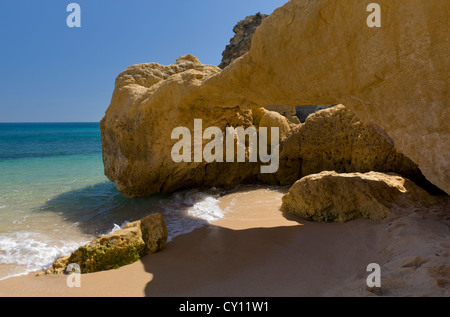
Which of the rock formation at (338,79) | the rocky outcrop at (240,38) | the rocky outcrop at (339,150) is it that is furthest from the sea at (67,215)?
the rocky outcrop at (240,38)

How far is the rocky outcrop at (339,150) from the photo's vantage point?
17.7ft

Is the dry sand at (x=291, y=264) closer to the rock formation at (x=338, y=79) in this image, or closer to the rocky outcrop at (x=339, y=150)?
the rock formation at (x=338, y=79)

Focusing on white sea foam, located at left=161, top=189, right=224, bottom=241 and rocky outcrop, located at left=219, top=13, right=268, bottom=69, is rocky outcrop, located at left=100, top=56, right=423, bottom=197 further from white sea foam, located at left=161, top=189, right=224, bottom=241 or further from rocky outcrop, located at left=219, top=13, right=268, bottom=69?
rocky outcrop, located at left=219, top=13, right=268, bottom=69

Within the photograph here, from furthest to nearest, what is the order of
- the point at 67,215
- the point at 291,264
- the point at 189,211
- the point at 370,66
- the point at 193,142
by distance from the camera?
the point at 193,142 → the point at 67,215 → the point at 189,211 → the point at 291,264 → the point at 370,66

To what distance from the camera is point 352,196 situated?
414cm

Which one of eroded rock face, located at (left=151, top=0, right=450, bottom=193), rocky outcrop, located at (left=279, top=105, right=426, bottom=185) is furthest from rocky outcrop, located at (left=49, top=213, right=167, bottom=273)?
rocky outcrop, located at (left=279, top=105, right=426, bottom=185)

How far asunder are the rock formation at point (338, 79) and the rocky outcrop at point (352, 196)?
1360 millimetres

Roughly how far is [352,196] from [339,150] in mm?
2462

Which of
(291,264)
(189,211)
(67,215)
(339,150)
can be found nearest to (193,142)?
(189,211)

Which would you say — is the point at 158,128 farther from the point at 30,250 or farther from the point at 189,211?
the point at 30,250

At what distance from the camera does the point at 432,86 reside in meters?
2.38

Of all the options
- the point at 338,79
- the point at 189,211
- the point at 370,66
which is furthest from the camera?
the point at 189,211

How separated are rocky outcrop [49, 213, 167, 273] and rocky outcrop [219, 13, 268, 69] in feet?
77.2
